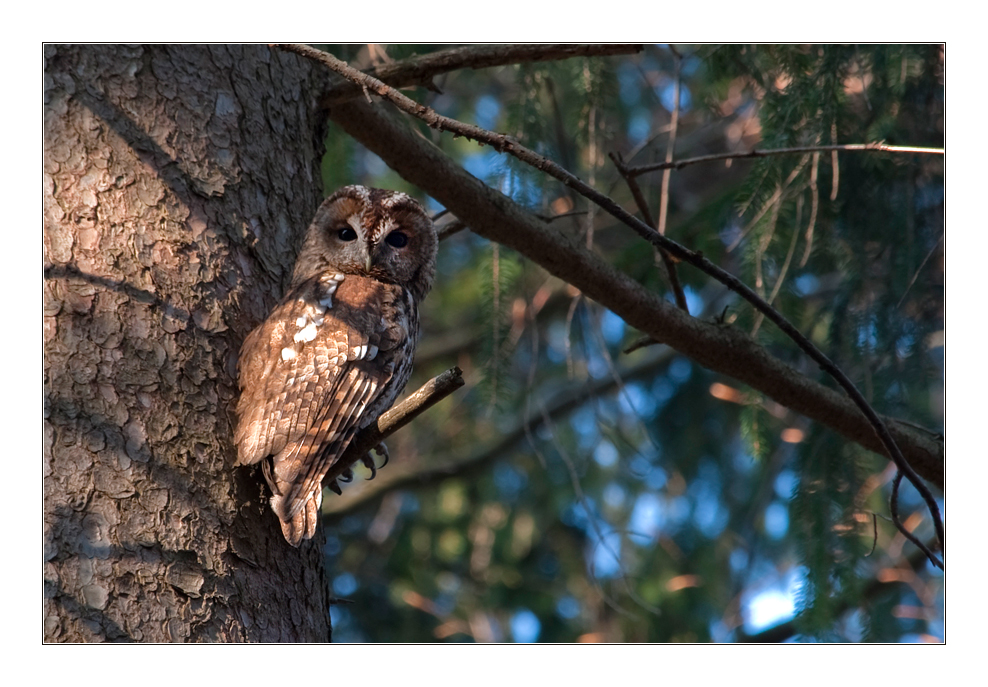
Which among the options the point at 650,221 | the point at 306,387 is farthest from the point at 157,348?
the point at 650,221

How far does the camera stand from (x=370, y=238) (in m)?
2.55

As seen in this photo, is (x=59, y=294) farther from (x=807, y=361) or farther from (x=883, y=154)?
(x=807, y=361)

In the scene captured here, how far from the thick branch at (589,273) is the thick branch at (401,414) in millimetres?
767

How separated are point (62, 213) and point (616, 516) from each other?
357cm

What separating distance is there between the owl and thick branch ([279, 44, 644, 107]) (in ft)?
1.14

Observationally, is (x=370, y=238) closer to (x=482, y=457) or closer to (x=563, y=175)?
(x=563, y=175)

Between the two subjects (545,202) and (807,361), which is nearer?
(545,202)

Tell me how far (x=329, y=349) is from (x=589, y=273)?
29.9 inches

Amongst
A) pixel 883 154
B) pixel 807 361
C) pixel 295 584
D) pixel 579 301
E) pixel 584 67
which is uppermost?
pixel 584 67

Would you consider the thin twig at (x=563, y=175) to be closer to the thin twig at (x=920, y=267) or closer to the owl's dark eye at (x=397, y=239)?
the thin twig at (x=920, y=267)

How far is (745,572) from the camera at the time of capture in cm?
376

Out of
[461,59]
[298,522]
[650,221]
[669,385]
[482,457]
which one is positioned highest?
[461,59]

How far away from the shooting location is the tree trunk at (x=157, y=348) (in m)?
Answer: 1.65

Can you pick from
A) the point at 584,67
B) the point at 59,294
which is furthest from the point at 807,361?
the point at 59,294
